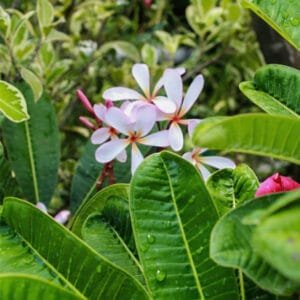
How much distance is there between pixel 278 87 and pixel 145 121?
0.20 meters

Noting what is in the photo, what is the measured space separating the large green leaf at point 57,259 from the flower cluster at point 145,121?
23 cm

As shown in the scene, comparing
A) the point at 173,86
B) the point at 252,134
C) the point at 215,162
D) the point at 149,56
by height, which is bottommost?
the point at 149,56

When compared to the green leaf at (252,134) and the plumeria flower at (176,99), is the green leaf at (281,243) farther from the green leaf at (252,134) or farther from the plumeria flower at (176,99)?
the plumeria flower at (176,99)

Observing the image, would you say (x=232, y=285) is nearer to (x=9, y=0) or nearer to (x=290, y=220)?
(x=290, y=220)

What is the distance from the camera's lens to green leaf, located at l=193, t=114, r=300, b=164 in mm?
500

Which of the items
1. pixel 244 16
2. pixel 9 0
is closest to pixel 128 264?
pixel 9 0

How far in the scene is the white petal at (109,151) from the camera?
2.88 ft

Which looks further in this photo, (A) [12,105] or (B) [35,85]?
(B) [35,85]

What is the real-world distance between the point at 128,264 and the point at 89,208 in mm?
122

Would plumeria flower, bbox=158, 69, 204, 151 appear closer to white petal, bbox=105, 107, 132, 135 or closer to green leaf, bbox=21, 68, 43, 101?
white petal, bbox=105, 107, 132, 135

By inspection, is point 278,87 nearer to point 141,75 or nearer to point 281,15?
point 281,15

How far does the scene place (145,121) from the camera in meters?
0.86

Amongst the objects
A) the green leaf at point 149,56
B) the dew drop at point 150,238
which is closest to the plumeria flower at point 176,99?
A: the dew drop at point 150,238

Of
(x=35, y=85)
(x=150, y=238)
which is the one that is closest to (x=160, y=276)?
(x=150, y=238)
